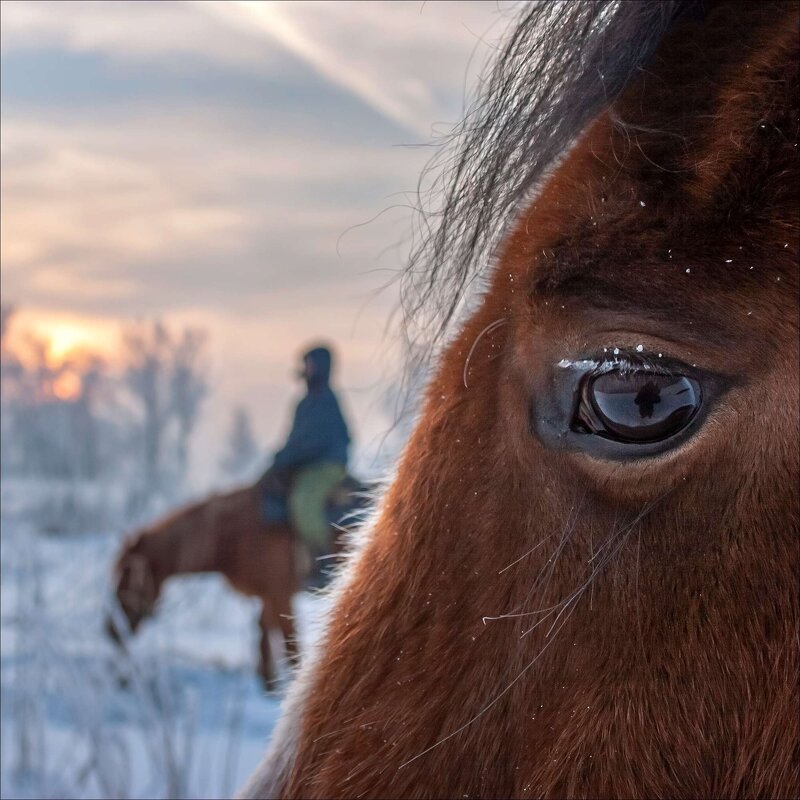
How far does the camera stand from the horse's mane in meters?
1.18

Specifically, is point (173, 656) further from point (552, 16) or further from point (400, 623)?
point (552, 16)

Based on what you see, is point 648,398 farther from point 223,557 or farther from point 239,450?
point 239,450

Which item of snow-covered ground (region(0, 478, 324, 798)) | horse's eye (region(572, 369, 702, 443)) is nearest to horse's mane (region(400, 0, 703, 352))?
horse's eye (region(572, 369, 702, 443))

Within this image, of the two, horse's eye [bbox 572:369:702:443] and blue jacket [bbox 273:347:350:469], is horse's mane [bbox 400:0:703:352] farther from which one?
blue jacket [bbox 273:347:350:469]

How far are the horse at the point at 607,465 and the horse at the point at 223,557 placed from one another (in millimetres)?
5728

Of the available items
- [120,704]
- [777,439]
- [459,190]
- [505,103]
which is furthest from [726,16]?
[120,704]

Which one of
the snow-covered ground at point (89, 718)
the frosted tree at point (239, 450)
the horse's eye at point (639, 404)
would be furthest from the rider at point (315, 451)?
the frosted tree at point (239, 450)

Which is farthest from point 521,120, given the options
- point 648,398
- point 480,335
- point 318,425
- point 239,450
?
point 239,450

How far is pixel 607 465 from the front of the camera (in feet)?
3.53

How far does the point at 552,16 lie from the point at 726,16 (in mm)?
239

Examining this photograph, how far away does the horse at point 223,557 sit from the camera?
713 centimetres

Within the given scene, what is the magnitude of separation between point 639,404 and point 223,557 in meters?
6.81

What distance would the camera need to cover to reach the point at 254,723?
496 centimetres

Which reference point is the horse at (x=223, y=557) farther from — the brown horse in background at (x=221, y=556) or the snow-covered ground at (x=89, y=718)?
the snow-covered ground at (x=89, y=718)
